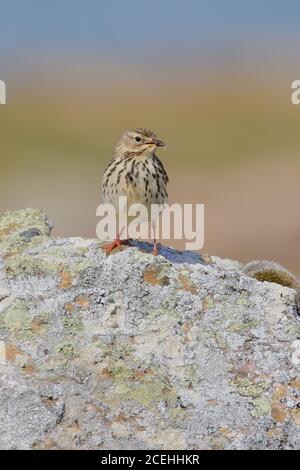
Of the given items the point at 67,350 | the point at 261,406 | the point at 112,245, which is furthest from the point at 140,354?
the point at 112,245

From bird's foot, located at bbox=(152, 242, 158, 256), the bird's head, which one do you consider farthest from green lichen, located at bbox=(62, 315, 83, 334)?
the bird's head

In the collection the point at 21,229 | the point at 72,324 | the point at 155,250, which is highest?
the point at 21,229

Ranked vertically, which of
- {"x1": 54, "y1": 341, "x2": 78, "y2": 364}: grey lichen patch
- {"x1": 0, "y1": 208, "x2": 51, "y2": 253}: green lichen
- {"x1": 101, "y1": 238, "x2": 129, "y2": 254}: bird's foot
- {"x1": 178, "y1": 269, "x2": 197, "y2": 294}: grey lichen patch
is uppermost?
{"x1": 0, "y1": 208, "x2": 51, "y2": 253}: green lichen

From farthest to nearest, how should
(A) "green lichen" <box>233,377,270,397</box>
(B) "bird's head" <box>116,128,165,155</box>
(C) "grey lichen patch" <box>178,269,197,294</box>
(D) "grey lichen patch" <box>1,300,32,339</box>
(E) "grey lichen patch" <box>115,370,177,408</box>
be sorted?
1. (B) "bird's head" <box>116,128,165,155</box>
2. (C) "grey lichen patch" <box>178,269,197,294</box>
3. (D) "grey lichen patch" <box>1,300,32,339</box>
4. (A) "green lichen" <box>233,377,270,397</box>
5. (E) "grey lichen patch" <box>115,370,177,408</box>

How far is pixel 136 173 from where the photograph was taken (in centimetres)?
899

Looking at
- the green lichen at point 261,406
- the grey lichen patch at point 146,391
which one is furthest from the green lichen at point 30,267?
the green lichen at point 261,406

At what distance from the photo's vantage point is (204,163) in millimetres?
36469

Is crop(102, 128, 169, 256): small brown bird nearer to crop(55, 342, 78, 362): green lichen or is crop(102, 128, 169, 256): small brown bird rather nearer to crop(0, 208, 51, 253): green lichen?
crop(0, 208, 51, 253): green lichen

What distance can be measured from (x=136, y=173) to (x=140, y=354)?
338cm

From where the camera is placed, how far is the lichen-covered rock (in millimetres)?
5305

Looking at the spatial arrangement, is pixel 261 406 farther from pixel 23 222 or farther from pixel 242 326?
pixel 23 222
